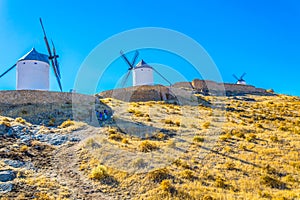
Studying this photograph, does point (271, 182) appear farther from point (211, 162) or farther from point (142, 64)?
point (142, 64)

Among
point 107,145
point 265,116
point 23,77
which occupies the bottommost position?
point 107,145

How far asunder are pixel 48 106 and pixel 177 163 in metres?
18.0

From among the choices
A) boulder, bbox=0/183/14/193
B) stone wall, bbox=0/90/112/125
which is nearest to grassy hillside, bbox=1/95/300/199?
boulder, bbox=0/183/14/193

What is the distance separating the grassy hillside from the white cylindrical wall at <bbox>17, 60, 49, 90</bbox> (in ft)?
46.9

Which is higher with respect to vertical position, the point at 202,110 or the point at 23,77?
the point at 23,77

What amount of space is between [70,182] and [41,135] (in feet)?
23.9

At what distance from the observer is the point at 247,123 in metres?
24.6

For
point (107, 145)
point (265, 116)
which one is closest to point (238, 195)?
point (107, 145)

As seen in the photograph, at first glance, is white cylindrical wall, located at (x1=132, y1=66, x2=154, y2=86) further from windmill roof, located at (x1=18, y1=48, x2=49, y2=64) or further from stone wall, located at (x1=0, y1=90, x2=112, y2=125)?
windmill roof, located at (x1=18, y1=48, x2=49, y2=64)

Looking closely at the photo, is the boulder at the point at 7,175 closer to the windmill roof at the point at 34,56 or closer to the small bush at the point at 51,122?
the small bush at the point at 51,122

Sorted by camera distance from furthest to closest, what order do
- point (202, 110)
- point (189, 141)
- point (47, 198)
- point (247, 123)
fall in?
point (202, 110) → point (247, 123) → point (189, 141) → point (47, 198)

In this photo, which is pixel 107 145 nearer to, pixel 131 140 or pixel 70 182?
pixel 131 140

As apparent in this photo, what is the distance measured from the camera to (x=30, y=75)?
104 feet

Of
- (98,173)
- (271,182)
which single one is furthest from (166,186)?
(271,182)
